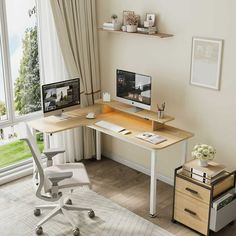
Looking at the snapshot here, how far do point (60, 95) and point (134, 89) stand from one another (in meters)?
0.82

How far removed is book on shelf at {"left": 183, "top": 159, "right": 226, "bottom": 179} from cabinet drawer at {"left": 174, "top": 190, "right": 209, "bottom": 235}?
0.84 feet

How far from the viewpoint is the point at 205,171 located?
3.81 m

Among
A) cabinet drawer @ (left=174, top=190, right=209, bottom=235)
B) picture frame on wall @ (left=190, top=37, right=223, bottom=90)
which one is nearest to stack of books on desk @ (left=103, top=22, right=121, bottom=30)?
picture frame on wall @ (left=190, top=37, right=223, bottom=90)

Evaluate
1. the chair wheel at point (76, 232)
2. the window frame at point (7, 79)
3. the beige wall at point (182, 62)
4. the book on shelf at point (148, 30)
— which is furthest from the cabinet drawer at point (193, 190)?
the window frame at point (7, 79)

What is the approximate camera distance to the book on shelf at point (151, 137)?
411 centimetres

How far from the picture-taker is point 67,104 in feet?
15.5

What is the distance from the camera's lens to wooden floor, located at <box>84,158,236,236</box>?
4.07m

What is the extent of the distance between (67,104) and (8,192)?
1180 millimetres

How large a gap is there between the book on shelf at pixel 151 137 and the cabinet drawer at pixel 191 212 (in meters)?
0.52

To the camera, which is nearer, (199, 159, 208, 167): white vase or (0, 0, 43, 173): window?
(199, 159, 208, 167): white vase

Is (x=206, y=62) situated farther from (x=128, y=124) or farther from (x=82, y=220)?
(x=82, y=220)

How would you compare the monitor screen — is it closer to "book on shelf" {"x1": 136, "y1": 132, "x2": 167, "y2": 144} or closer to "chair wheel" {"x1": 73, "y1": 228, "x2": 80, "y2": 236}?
"book on shelf" {"x1": 136, "y1": 132, "x2": 167, "y2": 144}

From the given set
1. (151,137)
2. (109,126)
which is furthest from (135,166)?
(151,137)

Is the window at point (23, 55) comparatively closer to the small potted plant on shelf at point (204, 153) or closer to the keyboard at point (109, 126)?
the keyboard at point (109, 126)
